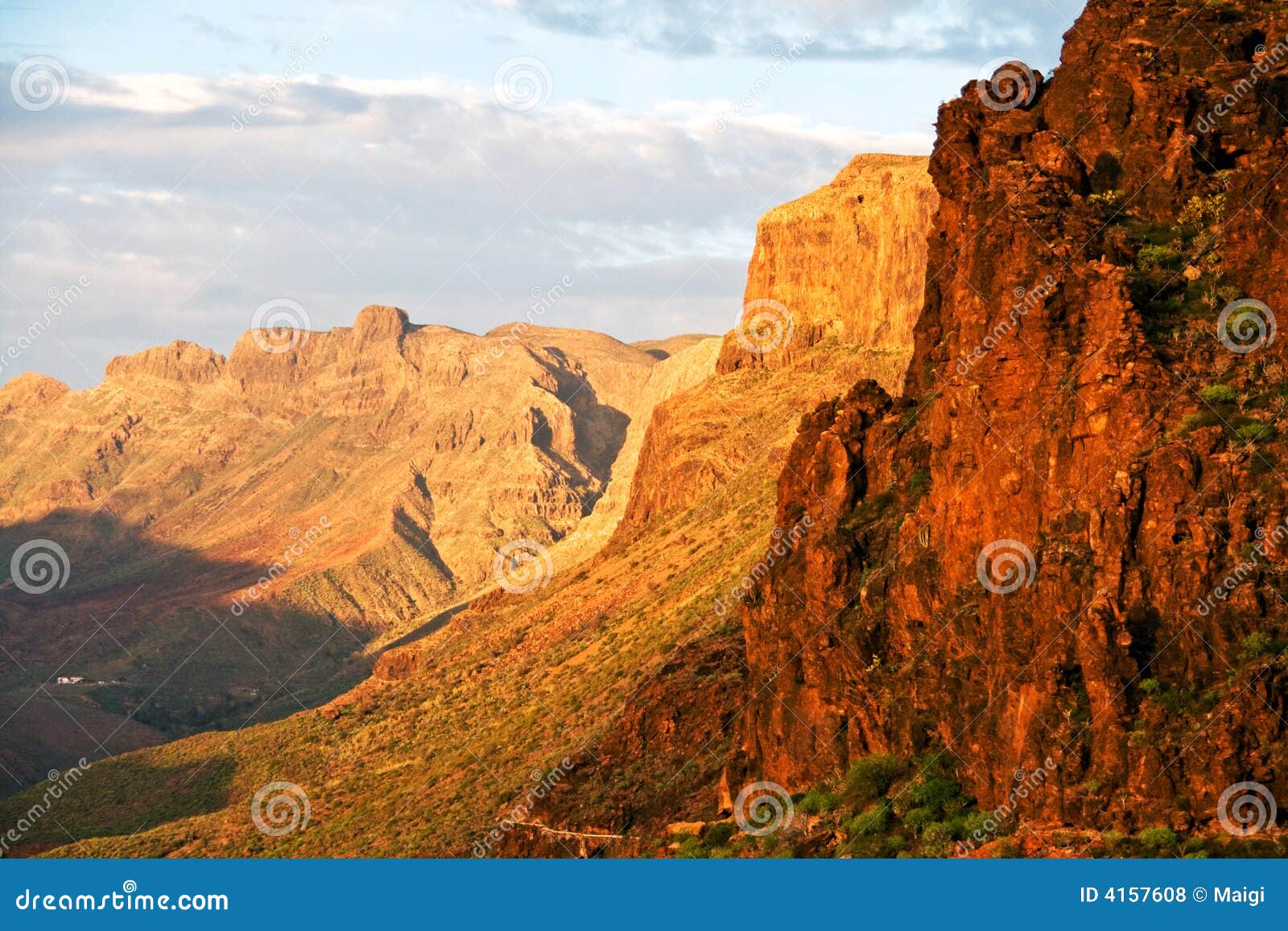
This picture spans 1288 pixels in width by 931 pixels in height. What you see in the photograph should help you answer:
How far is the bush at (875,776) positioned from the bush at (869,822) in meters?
0.44

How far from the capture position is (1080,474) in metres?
43.1

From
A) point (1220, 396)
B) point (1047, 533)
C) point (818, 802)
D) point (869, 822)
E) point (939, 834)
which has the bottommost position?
point (818, 802)

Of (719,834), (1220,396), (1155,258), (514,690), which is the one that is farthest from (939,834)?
(514,690)

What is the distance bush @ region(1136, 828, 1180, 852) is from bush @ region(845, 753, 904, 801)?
8.87m

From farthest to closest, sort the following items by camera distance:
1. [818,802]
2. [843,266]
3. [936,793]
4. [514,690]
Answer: [843,266] → [514,690] → [818,802] → [936,793]

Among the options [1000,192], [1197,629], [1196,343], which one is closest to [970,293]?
[1000,192]

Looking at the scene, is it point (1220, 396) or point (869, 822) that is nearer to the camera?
point (1220, 396)

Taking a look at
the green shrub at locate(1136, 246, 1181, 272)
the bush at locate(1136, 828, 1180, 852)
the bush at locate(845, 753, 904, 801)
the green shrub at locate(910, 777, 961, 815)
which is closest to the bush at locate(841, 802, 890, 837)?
the bush at locate(845, 753, 904, 801)

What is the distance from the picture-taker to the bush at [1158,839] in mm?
38406

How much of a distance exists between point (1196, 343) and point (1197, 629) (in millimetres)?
7492

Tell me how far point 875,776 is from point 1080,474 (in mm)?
9297

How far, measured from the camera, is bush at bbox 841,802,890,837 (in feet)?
149

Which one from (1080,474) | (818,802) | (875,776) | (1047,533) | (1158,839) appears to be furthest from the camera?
(818,802)

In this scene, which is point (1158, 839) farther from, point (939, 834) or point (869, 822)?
point (869, 822)
